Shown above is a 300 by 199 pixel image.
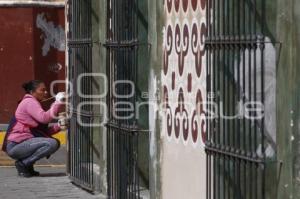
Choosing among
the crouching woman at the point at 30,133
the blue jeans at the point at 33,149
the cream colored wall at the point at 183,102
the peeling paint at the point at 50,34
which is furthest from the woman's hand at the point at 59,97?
the peeling paint at the point at 50,34

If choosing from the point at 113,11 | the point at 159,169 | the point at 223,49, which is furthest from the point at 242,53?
the point at 113,11

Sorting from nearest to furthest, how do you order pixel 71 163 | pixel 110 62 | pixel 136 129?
pixel 136 129, pixel 110 62, pixel 71 163

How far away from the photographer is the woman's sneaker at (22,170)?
13.5m

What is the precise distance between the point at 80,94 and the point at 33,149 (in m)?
1.11

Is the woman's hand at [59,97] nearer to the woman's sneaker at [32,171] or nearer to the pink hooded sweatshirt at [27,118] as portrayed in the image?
the pink hooded sweatshirt at [27,118]

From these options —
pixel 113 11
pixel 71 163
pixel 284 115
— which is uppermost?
pixel 113 11

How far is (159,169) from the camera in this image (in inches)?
385

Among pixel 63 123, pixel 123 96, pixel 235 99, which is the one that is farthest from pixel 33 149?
pixel 235 99

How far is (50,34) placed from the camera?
22.1 metres

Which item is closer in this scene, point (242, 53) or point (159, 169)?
point (242, 53)

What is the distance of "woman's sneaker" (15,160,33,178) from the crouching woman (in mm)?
29

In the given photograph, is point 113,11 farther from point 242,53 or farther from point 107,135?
point 242,53

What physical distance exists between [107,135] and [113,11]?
1.38m

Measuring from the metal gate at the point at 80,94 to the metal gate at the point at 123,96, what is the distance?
1.40 m
